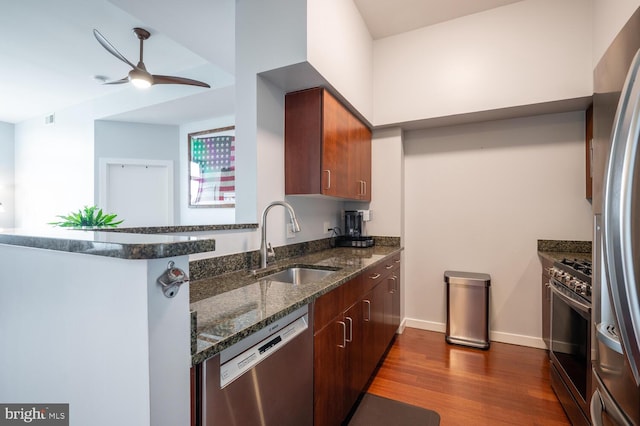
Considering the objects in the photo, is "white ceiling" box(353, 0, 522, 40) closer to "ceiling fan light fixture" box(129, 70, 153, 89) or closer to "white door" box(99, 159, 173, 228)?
"ceiling fan light fixture" box(129, 70, 153, 89)

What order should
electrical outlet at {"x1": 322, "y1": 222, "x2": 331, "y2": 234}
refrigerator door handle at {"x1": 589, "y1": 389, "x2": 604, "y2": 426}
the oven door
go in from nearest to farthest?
refrigerator door handle at {"x1": 589, "y1": 389, "x2": 604, "y2": 426} < the oven door < electrical outlet at {"x1": 322, "y1": 222, "x2": 331, "y2": 234}

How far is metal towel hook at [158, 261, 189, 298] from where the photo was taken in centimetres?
65

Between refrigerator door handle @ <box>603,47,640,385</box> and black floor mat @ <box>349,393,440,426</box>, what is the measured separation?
4.83ft

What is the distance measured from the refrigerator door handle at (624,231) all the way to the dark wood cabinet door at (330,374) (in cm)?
103

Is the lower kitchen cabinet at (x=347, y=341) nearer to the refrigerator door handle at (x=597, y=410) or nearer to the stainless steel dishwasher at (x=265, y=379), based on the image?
the stainless steel dishwasher at (x=265, y=379)

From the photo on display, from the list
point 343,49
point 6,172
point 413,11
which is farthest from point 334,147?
point 6,172

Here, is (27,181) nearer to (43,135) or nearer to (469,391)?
(43,135)

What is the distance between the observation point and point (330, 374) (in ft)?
4.82

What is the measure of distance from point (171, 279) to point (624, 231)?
0.96 metres

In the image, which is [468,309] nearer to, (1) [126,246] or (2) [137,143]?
(1) [126,246]

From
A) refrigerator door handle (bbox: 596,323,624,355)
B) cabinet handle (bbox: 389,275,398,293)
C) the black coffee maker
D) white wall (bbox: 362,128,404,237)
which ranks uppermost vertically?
white wall (bbox: 362,128,404,237)

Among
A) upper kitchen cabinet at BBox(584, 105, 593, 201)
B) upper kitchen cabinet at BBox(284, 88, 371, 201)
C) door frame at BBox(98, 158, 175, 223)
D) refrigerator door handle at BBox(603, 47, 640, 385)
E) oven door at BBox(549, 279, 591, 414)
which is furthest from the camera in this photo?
door frame at BBox(98, 158, 175, 223)

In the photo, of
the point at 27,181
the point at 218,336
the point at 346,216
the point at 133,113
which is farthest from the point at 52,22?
the point at 27,181

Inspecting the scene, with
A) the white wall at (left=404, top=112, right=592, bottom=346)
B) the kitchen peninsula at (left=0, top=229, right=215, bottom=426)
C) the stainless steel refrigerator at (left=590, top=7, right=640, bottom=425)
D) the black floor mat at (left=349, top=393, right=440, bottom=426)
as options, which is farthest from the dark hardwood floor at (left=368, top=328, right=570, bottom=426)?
the kitchen peninsula at (left=0, top=229, right=215, bottom=426)
